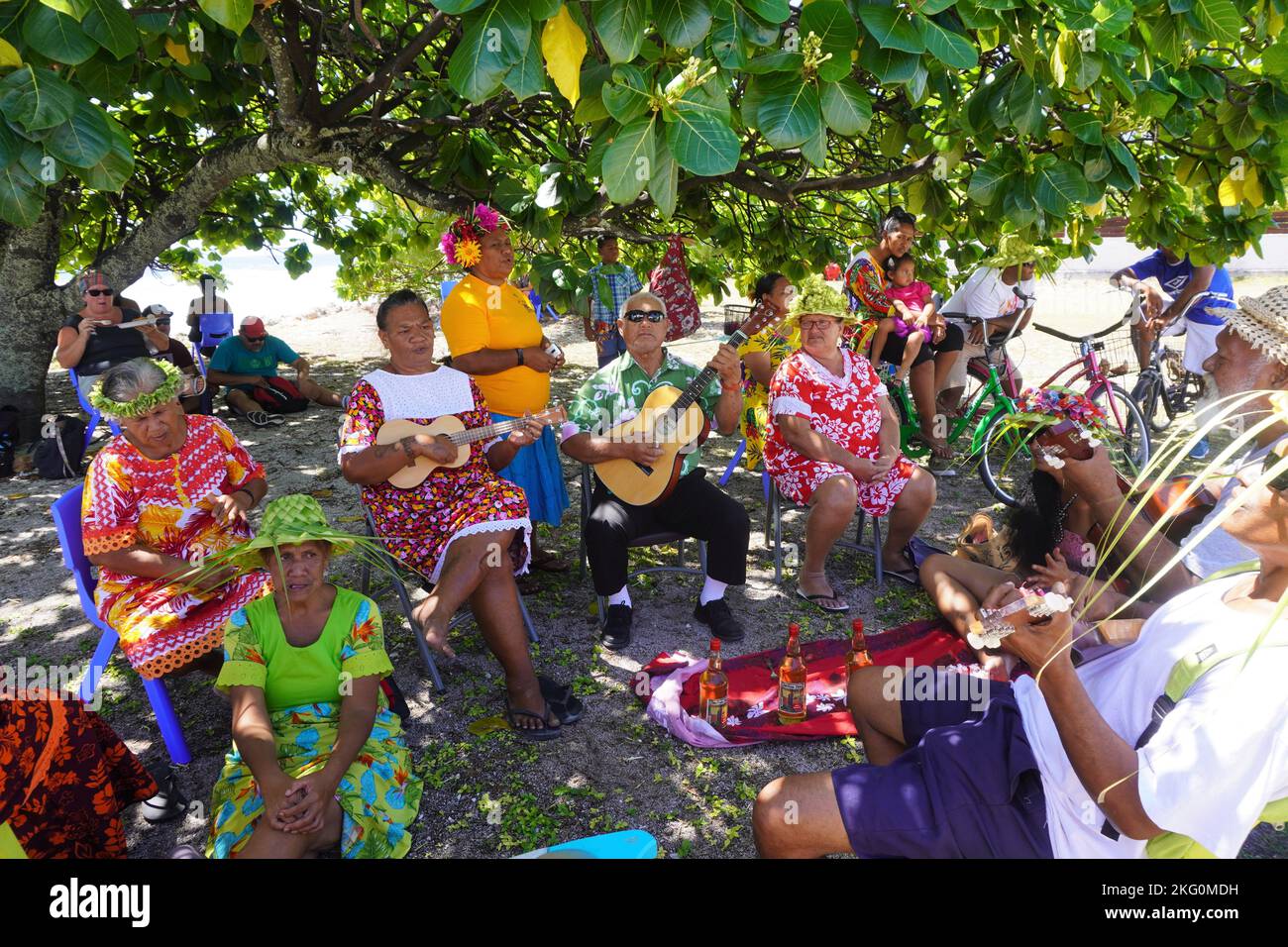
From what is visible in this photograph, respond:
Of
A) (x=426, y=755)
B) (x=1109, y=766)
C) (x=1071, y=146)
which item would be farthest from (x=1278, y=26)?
(x=426, y=755)

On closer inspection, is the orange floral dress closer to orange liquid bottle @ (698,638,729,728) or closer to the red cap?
orange liquid bottle @ (698,638,729,728)

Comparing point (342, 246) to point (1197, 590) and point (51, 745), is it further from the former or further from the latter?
point (1197, 590)

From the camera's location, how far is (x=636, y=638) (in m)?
4.20

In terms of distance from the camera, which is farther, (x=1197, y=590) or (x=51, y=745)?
(x=51, y=745)

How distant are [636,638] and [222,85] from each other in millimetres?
3880

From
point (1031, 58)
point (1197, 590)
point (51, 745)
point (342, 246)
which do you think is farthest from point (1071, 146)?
point (342, 246)

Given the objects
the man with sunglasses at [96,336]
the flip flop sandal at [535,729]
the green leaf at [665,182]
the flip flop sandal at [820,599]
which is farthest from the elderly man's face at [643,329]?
the man with sunglasses at [96,336]

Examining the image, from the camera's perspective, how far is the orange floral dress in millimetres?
3066

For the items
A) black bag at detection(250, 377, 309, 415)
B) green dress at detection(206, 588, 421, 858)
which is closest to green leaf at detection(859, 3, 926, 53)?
green dress at detection(206, 588, 421, 858)

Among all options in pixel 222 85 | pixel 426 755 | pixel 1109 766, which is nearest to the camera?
pixel 1109 766

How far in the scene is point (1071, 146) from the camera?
2.66 meters

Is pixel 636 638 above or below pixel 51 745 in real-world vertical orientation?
below
